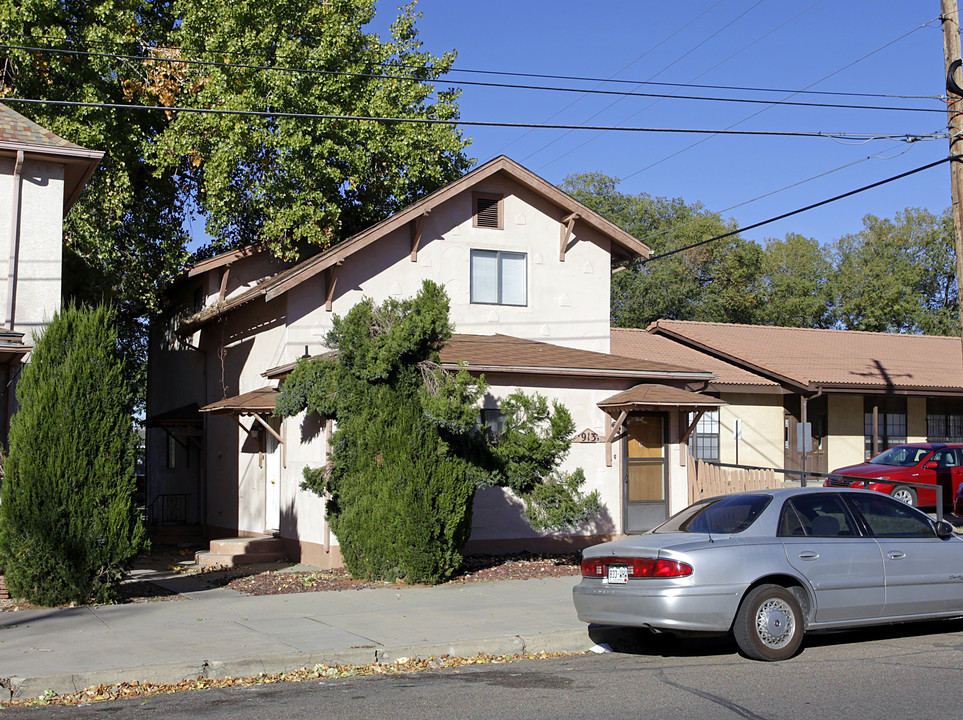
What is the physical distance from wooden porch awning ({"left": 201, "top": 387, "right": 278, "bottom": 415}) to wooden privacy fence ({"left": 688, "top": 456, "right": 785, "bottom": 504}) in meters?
7.67

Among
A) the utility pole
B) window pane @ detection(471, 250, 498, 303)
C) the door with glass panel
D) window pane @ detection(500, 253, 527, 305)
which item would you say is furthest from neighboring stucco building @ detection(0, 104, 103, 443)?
the utility pole

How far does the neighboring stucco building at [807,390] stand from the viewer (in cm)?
2692

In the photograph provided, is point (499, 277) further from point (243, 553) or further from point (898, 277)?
point (898, 277)

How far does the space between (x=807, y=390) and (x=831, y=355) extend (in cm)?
416

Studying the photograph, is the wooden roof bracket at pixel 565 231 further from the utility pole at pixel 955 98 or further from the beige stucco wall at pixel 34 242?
the beige stucco wall at pixel 34 242

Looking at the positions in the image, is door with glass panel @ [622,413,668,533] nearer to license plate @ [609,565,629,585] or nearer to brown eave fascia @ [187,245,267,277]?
license plate @ [609,565,629,585]

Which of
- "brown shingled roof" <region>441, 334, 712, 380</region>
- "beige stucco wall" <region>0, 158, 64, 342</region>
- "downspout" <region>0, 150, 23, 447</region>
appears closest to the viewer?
"downspout" <region>0, 150, 23, 447</region>

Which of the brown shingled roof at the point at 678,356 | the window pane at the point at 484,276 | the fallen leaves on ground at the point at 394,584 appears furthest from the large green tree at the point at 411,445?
the brown shingled roof at the point at 678,356

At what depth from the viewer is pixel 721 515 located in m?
9.64

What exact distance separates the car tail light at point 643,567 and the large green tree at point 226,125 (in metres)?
14.4

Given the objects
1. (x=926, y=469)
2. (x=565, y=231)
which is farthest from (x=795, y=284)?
(x=565, y=231)

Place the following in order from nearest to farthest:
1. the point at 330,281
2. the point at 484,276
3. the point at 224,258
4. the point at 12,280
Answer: the point at 12,280 → the point at 330,281 → the point at 484,276 → the point at 224,258

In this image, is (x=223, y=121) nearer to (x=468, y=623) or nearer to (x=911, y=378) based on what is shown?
(x=468, y=623)

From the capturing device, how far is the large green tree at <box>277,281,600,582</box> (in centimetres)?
1328
